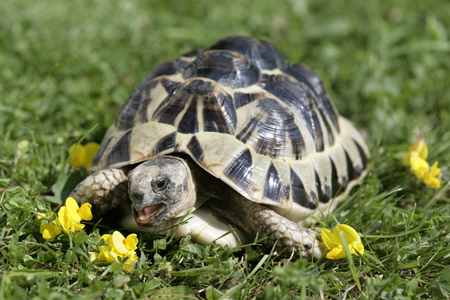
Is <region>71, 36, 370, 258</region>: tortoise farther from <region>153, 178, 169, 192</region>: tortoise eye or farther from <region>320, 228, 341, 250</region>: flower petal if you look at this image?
<region>320, 228, 341, 250</region>: flower petal

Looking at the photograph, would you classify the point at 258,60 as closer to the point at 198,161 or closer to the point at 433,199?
the point at 198,161

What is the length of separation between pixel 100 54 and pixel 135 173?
8.07 feet

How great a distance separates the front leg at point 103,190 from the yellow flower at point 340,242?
1133 millimetres

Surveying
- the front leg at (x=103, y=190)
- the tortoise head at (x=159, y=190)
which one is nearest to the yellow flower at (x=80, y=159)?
the front leg at (x=103, y=190)

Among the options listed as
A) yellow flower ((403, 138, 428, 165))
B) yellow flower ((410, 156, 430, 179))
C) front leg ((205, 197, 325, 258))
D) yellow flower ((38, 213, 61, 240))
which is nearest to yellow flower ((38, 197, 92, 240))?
yellow flower ((38, 213, 61, 240))

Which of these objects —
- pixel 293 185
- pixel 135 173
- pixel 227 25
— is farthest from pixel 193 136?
pixel 227 25

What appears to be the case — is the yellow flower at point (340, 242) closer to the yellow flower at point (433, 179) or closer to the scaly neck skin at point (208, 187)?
the scaly neck skin at point (208, 187)

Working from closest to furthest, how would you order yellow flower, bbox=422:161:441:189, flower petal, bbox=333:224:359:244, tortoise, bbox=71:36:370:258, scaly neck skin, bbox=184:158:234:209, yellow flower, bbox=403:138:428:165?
flower petal, bbox=333:224:359:244 → tortoise, bbox=71:36:370:258 → scaly neck skin, bbox=184:158:234:209 → yellow flower, bbox=422:161:441:189 → yellow flower, bbox=403:138:428:165

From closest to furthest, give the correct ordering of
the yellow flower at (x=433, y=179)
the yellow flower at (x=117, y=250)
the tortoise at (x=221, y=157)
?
the yellow flower at (x=117, y=250), the tortoise at (x=221, y=157), the yellow flower at (x=433, y=179)

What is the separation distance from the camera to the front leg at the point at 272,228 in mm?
2111

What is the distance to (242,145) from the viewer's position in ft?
7.08

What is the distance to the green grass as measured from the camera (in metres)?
1.84

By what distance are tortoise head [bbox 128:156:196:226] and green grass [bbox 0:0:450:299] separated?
0.52ft

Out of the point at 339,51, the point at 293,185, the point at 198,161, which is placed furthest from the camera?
the point at 339,51
